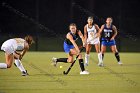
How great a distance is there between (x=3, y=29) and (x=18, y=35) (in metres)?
0.74

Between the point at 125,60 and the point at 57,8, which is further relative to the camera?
the point at 57,8

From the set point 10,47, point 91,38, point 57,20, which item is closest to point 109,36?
point 91,38

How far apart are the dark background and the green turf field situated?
702 centimetres

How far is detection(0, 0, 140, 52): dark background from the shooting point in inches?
966

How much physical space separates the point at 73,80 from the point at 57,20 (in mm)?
12715

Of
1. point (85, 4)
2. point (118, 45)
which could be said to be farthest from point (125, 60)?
point (85, 4)

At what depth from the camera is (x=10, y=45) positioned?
44.2 feet

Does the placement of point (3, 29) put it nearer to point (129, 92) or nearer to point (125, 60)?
point (125, 60)

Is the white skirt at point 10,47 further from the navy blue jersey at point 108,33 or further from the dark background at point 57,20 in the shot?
the dark background at point 57,20

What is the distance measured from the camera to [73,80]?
1310 cm

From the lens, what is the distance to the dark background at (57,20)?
2453 centimetres

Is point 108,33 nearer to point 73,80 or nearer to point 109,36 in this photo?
point 109,36

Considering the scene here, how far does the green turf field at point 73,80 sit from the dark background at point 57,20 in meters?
7.02

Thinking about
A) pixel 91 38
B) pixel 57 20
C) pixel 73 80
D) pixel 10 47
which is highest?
pixel 57 20
